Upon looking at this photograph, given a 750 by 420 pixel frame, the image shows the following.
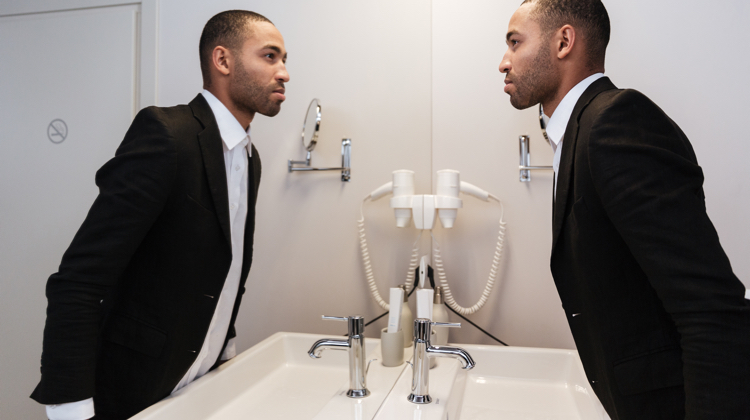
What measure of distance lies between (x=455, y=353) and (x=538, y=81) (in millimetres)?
600

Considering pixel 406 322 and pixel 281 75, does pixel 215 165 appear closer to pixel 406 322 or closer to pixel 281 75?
pixel 281 75

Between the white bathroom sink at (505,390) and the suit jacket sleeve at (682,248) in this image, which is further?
the white bathroom sink at (505,390)

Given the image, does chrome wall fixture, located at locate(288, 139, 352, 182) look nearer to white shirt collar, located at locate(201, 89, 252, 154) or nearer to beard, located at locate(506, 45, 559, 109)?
white shirt collar, located at locate(201, 89, 252, 154)

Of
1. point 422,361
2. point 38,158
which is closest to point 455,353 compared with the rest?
point 422,361

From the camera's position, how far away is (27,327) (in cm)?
100

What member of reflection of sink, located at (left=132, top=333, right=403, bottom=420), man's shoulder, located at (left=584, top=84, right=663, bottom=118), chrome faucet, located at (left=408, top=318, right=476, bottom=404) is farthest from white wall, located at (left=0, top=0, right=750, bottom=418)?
→ man's shoulder, located at (left=584, top=84, right=663, bottom=118)

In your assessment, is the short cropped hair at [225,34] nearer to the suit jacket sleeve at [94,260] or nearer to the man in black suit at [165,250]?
the man in black suit at [165,250]

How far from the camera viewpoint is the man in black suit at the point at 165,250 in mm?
791

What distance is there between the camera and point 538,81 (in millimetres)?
986

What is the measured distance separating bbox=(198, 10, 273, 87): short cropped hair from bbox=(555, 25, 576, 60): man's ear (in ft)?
2.34

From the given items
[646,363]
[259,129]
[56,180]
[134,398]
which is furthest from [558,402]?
[56,180]

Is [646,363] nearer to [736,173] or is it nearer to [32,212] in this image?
[736,173]

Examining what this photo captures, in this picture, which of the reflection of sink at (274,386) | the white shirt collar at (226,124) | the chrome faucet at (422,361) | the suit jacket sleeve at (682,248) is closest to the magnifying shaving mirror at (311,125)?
the white shirt collar at (226,124)

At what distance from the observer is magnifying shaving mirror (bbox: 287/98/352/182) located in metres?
1.44
